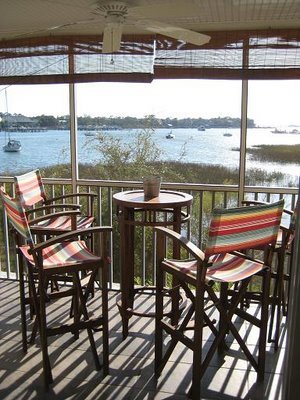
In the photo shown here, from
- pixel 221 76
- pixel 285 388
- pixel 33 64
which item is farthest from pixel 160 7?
pixel 285 388

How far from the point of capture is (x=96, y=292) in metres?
3.81

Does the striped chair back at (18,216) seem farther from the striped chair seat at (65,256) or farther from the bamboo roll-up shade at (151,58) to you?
the bamboo roll-up shade at (151,58)

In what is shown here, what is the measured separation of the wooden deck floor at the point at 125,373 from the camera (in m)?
2.37

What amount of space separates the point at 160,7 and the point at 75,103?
50.3 inches

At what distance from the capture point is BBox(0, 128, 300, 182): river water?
13477 mm

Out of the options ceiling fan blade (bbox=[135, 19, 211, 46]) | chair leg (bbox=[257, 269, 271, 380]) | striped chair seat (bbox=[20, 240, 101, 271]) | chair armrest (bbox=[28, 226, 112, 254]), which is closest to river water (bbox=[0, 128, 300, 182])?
ceiling fan blade (bbox=[135, 19, 211, 46])

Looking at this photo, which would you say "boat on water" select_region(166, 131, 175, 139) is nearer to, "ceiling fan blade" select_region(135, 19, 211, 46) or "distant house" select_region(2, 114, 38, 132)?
"distant house" select_region(2, 114, 38, 132)

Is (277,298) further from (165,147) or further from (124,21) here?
(165,147)

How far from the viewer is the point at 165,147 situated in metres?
13.9

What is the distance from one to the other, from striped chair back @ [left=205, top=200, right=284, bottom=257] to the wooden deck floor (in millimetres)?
874

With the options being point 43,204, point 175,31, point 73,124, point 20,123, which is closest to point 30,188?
point 43,204

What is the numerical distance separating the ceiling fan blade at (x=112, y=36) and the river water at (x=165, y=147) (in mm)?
9752

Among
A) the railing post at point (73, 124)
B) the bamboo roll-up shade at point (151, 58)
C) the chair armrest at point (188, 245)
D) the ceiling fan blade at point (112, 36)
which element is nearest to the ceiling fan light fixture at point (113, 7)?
the ceiling fan blade at point (112, 36)

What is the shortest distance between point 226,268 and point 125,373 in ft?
3.06
